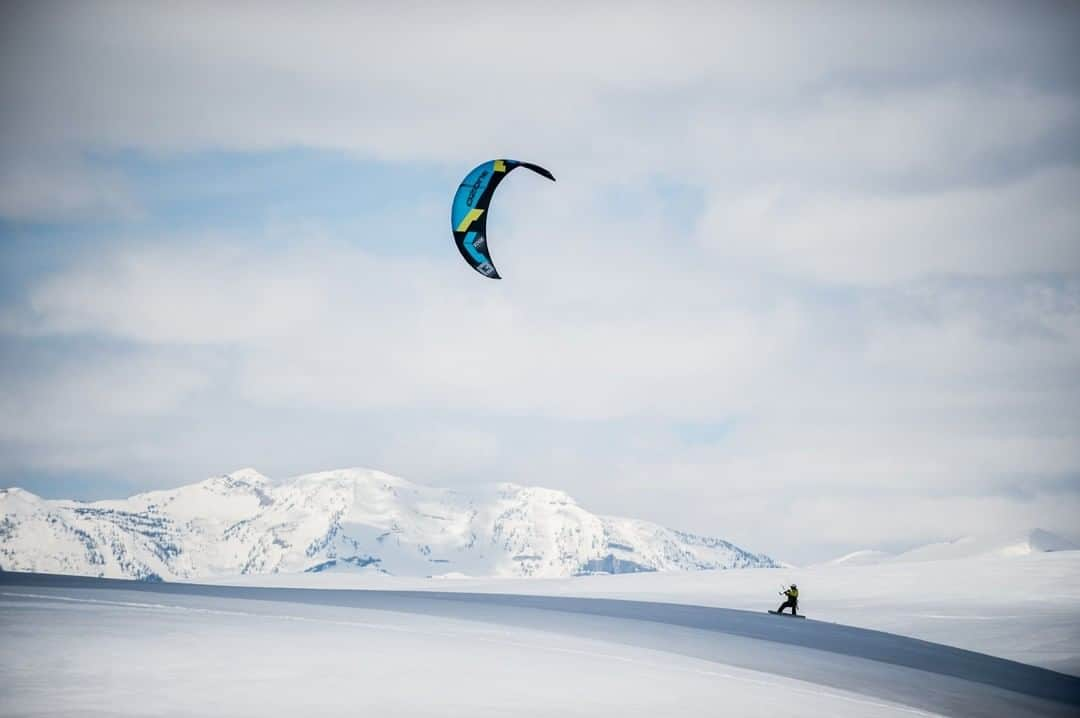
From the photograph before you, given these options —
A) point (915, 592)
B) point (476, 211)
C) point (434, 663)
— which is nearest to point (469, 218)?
point (476, 211)

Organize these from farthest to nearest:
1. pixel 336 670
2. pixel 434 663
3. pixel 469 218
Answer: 1. pixel 469 218
2. pixel 434 663
3. pixel 336 670

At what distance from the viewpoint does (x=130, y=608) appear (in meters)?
24.1

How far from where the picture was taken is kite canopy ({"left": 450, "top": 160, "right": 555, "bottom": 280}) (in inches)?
1503

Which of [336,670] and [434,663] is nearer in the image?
[336,670]

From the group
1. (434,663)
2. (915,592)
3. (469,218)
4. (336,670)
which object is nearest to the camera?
(336,670)

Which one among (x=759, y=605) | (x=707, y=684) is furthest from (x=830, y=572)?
(x=707, y=684)

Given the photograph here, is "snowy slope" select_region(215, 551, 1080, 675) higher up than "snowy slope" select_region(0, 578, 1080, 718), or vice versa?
"snowy slope" select_region(215, 551, 1080, 675)

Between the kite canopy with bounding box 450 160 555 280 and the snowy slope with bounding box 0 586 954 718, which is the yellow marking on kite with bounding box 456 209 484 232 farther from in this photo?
the snowy slope with bounding box 0 586 954 718

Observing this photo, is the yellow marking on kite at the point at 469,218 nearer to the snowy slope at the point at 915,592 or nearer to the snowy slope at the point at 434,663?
the snowy slope at the point at 434,663

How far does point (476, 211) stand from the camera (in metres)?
38.7

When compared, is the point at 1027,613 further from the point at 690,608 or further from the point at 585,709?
the point at 585,709

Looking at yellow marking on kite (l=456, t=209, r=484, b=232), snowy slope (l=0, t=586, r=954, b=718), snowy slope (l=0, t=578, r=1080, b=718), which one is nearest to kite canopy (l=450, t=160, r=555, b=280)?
yellow marking on kite (l=456, t=209, r=484, b=232)

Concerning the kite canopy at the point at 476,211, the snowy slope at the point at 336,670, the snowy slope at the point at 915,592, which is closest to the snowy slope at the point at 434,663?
the snowy slope at the point at 336,670

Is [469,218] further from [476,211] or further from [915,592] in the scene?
[915,592]
